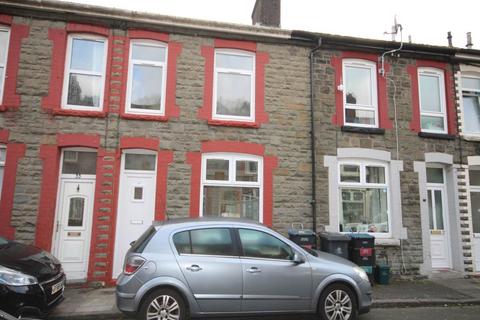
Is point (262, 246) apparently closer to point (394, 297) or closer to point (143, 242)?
point (143, 242)

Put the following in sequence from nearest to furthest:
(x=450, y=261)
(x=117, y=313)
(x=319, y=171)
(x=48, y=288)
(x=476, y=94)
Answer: (x=48, y=288) → (x=117, y=313) → (x=319, y=171) → (x=450, y=261) → (x=476, y=94)

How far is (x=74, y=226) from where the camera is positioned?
839 cm

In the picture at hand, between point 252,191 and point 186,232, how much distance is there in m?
3.74

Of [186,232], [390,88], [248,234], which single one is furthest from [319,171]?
[186,232]

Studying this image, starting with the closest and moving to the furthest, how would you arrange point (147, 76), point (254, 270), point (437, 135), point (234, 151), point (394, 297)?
1. point (254, 270)
2. point (394, 297)
3. point (234, 151)
4. point (147, 76)
5. point (437, 135)

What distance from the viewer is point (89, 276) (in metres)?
8.04

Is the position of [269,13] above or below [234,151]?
above

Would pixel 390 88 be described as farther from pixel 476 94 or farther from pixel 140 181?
pixel 140 181

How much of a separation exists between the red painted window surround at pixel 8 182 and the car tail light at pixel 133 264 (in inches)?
166

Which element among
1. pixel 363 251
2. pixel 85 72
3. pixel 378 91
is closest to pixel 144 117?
pixel 85 72

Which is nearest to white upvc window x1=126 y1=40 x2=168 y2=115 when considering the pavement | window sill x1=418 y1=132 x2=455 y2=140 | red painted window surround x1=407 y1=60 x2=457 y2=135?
the pavement

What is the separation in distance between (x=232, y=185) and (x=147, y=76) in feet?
11.9

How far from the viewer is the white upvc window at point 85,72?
8.75m

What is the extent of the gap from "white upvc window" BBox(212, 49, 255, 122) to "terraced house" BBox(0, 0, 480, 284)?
0.13ft
